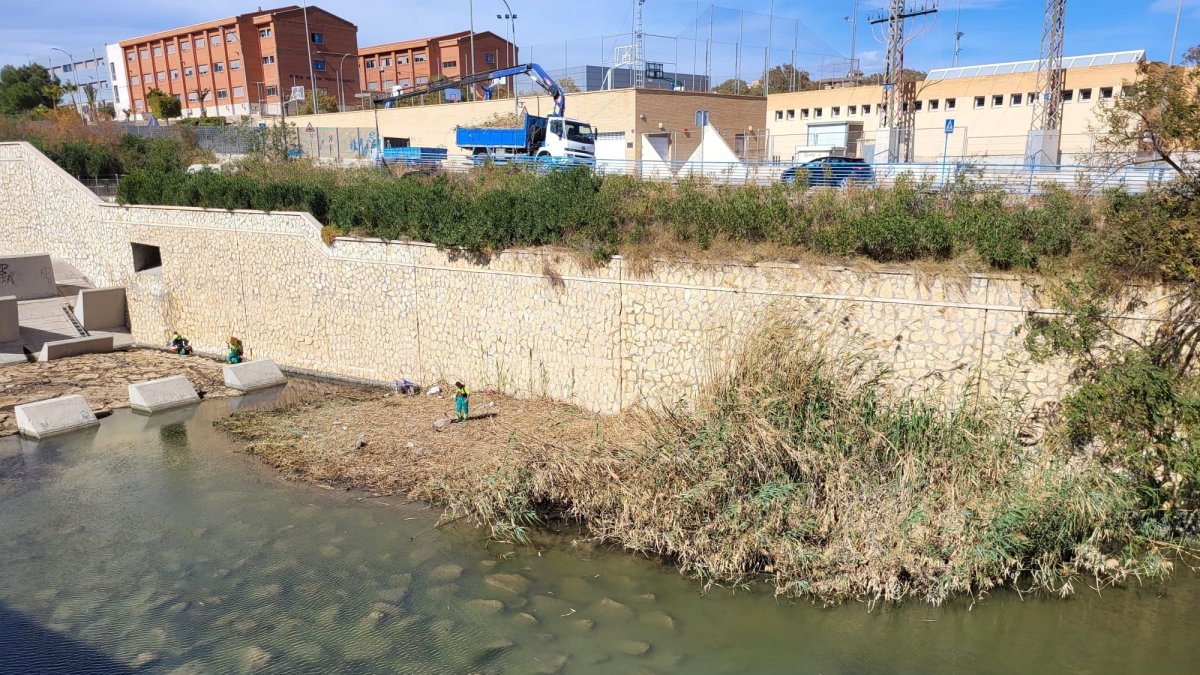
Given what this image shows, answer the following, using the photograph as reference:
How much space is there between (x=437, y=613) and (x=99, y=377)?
16.1 m

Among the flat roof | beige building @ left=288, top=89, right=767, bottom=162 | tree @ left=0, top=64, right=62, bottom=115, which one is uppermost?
tree @ left=0, top=64, right=62, bottom=115

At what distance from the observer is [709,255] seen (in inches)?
562

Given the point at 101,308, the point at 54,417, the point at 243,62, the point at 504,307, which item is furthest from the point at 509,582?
the point at 243,62

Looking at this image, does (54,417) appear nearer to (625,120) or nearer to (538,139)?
(538,139)

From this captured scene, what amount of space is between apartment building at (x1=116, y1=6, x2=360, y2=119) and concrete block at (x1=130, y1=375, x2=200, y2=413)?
4098 cm

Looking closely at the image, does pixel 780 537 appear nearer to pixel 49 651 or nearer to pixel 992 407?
pixel 992 407

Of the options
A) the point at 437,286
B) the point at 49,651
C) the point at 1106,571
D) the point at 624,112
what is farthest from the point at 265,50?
the point at 1106,571

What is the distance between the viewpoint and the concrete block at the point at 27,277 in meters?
24.6

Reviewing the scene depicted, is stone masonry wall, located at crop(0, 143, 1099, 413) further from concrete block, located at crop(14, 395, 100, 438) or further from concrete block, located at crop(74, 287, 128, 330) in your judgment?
concrete block, located at crop(14, 395, 100, 438)

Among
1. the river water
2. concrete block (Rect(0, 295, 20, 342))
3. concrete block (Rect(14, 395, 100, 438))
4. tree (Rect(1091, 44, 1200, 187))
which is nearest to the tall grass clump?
the river water

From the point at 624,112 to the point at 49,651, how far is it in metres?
26.2

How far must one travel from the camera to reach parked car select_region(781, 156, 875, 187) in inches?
593

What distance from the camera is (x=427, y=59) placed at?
60219 mm

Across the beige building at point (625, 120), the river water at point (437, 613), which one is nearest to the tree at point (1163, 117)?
the river water at point (437, 613)
